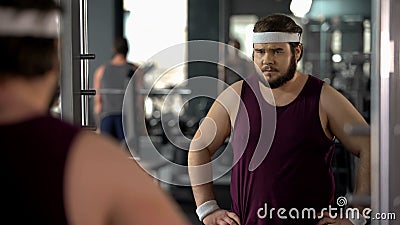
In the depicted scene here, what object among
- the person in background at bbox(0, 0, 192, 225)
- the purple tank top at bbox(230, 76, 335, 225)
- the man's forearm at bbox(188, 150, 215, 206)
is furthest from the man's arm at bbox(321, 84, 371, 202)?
the person in background at bbox(0, 0, 192, 225)

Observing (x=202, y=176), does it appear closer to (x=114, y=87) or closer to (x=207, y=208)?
(x=207, y=208)

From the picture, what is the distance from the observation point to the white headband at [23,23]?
0.78 meters

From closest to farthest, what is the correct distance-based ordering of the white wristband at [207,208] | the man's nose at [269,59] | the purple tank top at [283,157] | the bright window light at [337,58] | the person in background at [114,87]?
the purple tank top at [283,157] → the man's nose at [269,59] → the white wristband at [207,208] → the person in background at [114,87] → the bright window light at [337,58]

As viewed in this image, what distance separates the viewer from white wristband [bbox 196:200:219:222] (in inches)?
107

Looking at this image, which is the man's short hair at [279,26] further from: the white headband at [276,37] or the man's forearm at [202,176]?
the man's forearm at [202,176]

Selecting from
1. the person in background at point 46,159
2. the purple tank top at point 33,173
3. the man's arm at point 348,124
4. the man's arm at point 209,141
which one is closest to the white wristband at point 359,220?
the man's arm at point 348,124

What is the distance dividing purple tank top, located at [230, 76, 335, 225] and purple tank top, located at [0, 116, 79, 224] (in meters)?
1.79

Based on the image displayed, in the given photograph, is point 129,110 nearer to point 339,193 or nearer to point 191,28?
point 191,28

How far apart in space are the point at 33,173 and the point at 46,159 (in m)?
0.02

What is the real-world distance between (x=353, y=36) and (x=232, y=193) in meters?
2.56

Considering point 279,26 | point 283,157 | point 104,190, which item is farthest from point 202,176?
point 104,190

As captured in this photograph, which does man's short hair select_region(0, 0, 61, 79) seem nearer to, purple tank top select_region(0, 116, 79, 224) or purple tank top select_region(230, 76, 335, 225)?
purple tank top select_region(0, 116, 79, 224)

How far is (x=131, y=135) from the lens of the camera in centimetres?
364

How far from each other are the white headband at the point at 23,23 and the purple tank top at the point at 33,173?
0.35 ft
